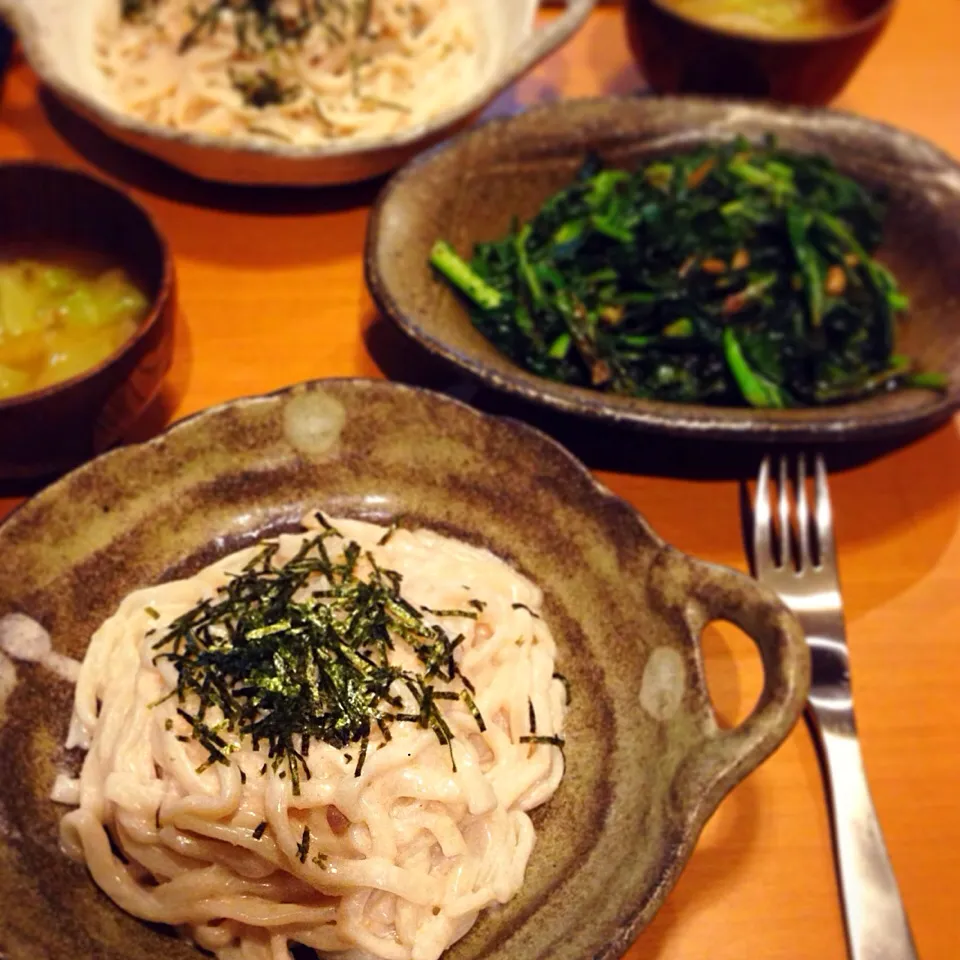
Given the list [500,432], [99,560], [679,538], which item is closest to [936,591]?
[679,538]

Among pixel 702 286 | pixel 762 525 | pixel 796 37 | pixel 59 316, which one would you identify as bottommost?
pixel 59 316

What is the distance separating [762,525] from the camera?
93.7 inches

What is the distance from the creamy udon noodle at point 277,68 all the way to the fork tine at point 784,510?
187cm

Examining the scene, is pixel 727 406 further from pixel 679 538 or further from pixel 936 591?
pixel 936 591

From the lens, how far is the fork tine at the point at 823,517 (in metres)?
2.33

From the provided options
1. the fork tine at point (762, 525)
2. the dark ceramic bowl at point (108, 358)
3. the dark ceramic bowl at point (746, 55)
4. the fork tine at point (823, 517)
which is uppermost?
the dark ceramic bowl at point (746, 55)

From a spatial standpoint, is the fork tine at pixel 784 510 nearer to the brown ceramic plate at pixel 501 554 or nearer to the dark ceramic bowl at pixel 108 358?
the brown ceramic plate at pixel 501 554

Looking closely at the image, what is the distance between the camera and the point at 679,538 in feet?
8.23

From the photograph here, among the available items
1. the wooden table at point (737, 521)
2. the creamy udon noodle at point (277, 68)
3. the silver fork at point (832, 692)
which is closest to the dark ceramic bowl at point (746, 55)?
the wooden table at point (737, 521)

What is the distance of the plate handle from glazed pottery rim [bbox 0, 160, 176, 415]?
1306 mm

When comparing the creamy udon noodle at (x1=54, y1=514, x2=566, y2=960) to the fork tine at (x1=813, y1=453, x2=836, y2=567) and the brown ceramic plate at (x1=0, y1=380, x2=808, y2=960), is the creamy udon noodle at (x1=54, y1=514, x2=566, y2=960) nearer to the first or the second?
the brown ceramic plate at (x1=0, y1=380, x2=808, y2=960)

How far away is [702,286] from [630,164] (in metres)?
0.66

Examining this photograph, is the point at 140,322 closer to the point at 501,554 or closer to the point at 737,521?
the point at 501,554

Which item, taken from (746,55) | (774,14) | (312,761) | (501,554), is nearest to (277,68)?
(746,55)
